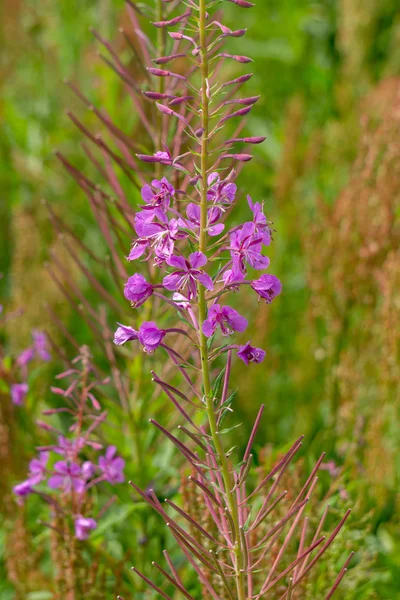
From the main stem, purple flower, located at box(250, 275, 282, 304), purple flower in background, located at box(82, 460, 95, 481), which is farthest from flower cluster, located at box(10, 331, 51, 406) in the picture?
purple flower, located at box(250, 275, 282, 304)

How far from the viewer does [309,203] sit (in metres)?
3.50

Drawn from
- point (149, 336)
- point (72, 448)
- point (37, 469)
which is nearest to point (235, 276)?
point (149, 336)

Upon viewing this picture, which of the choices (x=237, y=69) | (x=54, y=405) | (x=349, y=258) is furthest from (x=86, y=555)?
(x=237, y=69)

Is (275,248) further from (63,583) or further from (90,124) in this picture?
(63,583)

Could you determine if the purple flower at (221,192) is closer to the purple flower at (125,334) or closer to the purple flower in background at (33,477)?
the purple flower at (125,334)

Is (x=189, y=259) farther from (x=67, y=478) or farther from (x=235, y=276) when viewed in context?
(x=67, y=478)

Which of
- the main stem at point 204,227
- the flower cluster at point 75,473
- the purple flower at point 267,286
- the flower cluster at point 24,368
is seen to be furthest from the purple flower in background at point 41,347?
the purple flower at point 267,286

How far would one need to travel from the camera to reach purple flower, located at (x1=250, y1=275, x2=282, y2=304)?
3.20 feet

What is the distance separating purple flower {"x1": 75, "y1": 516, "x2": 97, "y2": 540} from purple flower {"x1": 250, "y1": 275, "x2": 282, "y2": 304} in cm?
75

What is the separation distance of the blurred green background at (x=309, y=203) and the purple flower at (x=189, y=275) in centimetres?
90

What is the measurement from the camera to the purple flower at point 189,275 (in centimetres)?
95

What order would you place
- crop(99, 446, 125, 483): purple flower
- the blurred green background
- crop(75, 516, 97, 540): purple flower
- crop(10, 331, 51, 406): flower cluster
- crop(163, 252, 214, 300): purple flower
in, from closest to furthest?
crop(163, 252, 214, 300): purple flower, crop(75, 516, 97, 540): purple flower, crop(99, 446, 125, 483): purple flower, crop(10, 331, 51, 406): flower cluster, the blurred green background

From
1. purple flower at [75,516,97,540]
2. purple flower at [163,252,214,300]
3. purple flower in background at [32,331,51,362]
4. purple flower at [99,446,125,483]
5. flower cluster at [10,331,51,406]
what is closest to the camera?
purple flower at [163,252,214,300]

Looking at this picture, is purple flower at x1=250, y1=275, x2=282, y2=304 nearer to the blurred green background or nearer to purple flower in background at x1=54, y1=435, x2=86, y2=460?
purple flower in background at x1=54, y1=435, x2=86, y2=460
